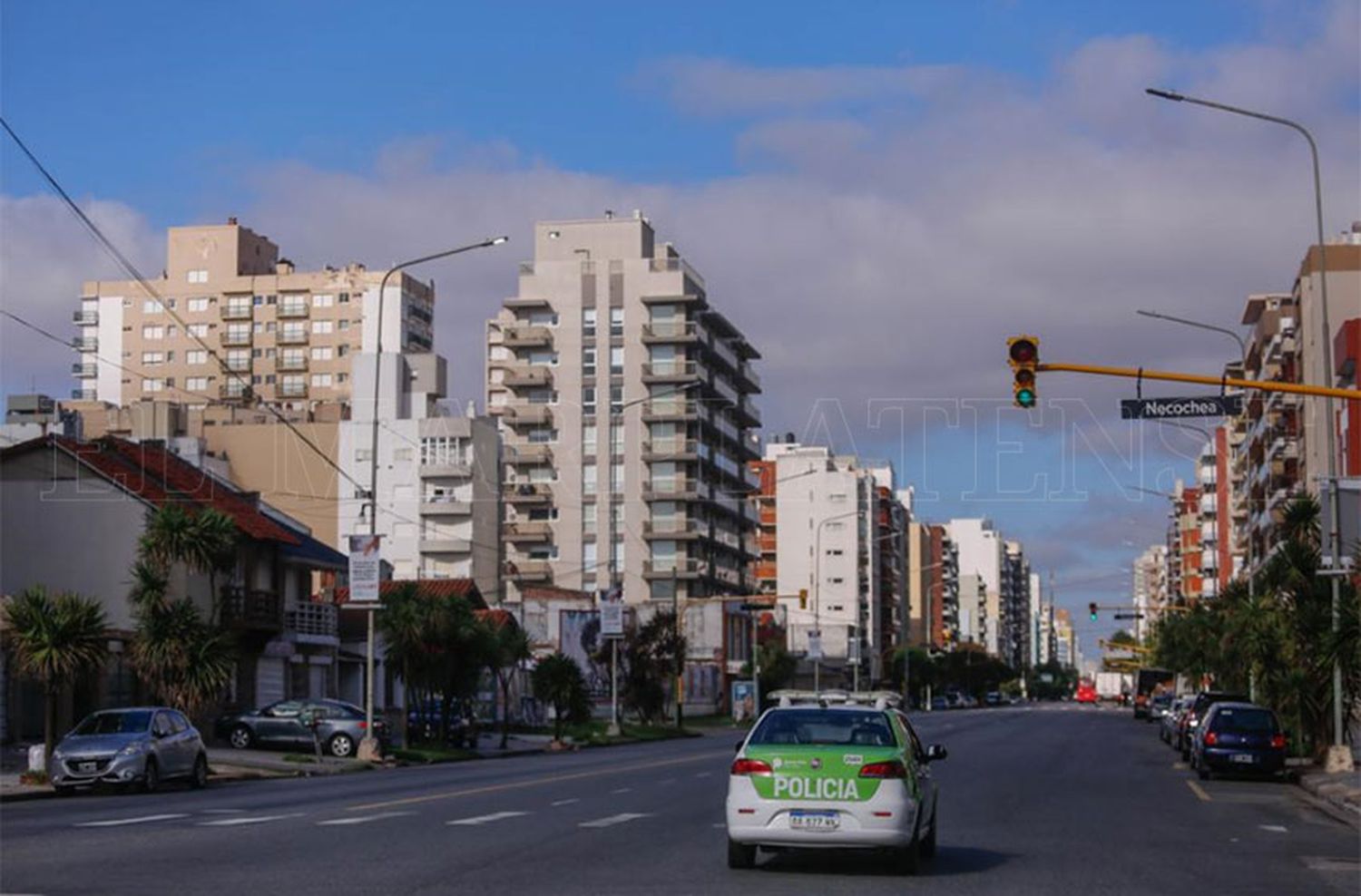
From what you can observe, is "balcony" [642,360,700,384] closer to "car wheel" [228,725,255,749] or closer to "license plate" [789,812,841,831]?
"car wheel" [228,725,255,749]

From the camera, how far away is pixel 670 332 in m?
129

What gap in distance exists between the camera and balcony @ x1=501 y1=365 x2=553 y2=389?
131375 millimetres

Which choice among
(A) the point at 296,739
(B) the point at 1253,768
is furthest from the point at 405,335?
(B) the point at 1253,768

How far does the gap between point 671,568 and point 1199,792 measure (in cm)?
9103

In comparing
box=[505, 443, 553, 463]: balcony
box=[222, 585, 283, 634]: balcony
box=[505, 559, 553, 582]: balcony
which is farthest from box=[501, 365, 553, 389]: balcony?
box=[222, 585, 283, 634]: balcony

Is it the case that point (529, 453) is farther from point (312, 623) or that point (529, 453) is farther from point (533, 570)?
point (312, 623)

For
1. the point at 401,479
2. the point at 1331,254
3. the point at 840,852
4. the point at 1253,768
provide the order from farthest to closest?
the point at 401,479, the point at 1331,254, the point at 1253,768, the point at 840,852

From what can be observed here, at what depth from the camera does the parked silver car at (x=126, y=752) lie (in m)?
35.1

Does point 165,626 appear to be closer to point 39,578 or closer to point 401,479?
point 39,578

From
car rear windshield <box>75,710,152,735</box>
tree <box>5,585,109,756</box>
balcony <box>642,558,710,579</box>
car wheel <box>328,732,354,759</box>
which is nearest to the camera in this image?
car rear windshield <box>75,710,152,735</box>

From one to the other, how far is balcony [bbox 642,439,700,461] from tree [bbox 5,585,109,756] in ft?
288

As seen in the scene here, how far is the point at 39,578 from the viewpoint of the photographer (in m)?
57.5

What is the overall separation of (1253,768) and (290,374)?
386 ft

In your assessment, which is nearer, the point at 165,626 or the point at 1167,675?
the point at 165,626
